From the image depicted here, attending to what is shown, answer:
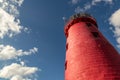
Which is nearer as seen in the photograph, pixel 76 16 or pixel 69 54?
pixel 69 54

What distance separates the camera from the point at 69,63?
13602mm

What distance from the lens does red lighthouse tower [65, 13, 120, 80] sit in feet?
37.5

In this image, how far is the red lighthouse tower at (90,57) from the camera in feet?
37.5

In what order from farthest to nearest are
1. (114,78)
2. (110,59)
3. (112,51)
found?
(112,51) → (110,59) → (114,78)

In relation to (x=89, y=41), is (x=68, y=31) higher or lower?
higher

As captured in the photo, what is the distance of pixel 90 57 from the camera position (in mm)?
12422

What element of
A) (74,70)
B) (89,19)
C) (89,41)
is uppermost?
(89,19)

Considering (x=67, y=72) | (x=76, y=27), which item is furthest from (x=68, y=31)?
(x=67, y=72)

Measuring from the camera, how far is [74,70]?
12.6 meters

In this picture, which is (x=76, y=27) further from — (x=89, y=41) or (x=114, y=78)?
(x=114, y=78)

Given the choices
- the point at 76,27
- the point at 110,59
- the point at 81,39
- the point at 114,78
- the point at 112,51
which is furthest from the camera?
the point at 76,27

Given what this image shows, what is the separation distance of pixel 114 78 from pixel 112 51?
2320mm

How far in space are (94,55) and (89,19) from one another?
17.7 feet

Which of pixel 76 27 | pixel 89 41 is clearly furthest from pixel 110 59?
pixel 76 27
